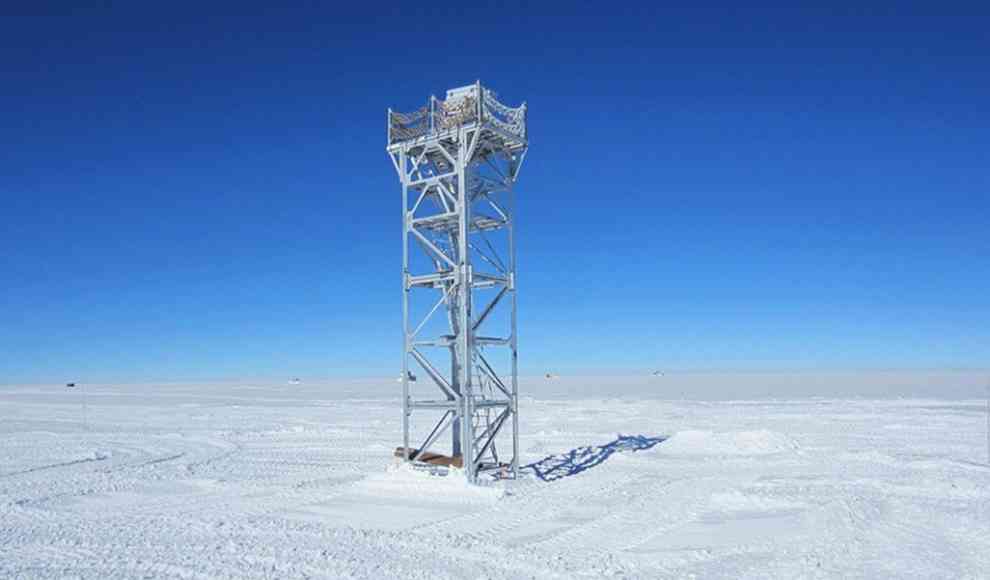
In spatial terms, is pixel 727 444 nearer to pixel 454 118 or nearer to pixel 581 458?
pixel 581 458

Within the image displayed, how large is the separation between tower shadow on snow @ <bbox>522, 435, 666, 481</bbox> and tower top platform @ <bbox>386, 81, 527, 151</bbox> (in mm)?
7727

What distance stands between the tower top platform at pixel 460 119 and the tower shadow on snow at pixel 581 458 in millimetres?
7727

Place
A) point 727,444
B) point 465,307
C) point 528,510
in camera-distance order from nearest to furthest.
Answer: point 528,510 < point 465,307 < point 727,444

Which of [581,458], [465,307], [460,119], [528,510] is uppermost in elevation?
[460,119]

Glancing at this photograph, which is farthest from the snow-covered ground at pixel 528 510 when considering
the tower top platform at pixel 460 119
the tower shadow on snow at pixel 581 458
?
the tower top platform at pixel 460 119

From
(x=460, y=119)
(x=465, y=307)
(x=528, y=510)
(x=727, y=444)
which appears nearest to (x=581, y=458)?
(x=727, y=444)

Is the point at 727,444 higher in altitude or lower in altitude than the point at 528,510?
lower

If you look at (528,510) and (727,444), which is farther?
(727,444)

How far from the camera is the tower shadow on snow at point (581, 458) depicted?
17.5 meters

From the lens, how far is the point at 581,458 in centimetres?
1992

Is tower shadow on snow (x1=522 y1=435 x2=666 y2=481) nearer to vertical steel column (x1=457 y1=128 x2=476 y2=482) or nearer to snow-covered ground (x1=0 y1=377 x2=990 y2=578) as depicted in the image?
snow-covered ground (x1=0 y1=377 x2=990 y2=578)

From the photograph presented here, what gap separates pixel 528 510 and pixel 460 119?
8084 millimetres

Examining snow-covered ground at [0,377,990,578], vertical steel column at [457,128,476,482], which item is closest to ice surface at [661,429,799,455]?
snow-covered ground at [0,377,990,578]

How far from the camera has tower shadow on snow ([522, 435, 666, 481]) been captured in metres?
17.5
